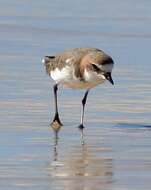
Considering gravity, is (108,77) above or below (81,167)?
above

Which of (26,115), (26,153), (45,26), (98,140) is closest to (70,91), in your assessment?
(26,115)

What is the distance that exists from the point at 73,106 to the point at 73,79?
0.60 meters

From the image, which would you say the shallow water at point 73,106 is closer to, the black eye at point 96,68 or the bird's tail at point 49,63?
the bird's tail at point 49,63

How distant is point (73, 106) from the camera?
1295cm

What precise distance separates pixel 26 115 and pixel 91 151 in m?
1.96

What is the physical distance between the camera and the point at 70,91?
547 inches

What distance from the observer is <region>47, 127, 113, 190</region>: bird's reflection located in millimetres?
8724

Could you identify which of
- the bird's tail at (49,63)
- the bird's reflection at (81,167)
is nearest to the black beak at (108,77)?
the bird's reflection at (81,167)

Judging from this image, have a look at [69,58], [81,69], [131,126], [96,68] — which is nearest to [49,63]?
[69,58]

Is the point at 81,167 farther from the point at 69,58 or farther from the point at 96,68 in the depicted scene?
the point at 69,58

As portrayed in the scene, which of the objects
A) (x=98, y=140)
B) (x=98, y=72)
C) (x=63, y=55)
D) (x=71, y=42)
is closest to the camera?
(x=98, y=140)

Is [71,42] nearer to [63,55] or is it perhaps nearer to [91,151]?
[63,55]

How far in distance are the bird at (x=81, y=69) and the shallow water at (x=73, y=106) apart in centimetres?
34

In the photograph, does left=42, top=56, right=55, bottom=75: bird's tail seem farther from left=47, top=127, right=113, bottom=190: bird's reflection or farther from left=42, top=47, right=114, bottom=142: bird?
left=47, top=127, right=113, bottom=190: bird's reflection
